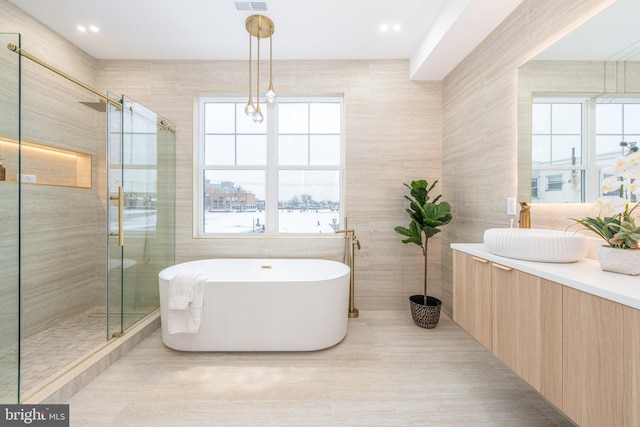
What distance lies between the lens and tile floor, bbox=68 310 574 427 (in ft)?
4.96

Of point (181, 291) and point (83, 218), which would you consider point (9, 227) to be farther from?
point (83, 218)

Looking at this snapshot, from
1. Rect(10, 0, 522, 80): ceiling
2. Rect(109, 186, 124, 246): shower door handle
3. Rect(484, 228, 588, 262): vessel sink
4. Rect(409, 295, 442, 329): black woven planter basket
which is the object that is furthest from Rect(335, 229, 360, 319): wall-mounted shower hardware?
Rect(109, 186, 124, 246): shower door handle

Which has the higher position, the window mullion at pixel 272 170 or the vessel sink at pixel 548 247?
the window mullion at pixel 272 170

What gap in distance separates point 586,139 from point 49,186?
12.6 feet

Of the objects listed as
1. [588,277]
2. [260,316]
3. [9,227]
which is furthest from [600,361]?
[9,227]

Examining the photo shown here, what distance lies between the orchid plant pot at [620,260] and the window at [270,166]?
7.15 ft

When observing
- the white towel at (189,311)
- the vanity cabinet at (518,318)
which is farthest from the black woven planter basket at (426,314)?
the white towel at (189,311)

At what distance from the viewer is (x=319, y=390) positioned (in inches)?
68.2

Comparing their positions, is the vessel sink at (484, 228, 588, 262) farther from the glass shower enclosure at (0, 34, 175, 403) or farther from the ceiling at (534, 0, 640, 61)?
the glass shower enclosure at (0, 34, 175, 403)

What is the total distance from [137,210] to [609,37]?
3227 millimetres

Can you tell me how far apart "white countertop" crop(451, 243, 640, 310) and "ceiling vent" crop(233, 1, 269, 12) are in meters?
2.33

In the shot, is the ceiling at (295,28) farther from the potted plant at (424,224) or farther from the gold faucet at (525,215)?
the gold faucet at (525,215)

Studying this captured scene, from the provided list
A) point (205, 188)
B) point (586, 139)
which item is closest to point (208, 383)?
point (205, 188)

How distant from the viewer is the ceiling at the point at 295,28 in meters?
2.12
